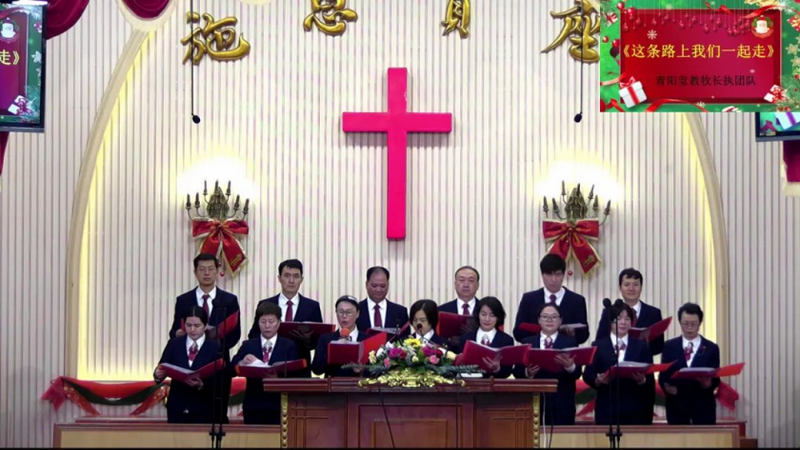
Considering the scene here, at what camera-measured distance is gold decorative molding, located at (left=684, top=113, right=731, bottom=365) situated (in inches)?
334

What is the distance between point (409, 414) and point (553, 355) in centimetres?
85

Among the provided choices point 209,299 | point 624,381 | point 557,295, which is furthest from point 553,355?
point 209,299

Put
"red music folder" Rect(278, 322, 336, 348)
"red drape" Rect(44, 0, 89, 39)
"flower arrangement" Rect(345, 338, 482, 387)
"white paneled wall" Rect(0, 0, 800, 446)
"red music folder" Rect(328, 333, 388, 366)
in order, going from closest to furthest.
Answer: "flower arrangement" Rect(345, 338, 482, 387) < "red music folder" Rect(328, 333, 388, 366) < "red music folder" Rect(278, 322, 336, 348) < "red drape" Rect(44, 0, 89, 39) < "white paneled wall" Rect(0, 0, 800, 446)

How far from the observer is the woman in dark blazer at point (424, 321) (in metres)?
7.04

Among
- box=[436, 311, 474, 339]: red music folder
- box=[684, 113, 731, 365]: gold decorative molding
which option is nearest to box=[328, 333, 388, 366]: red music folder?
box=[436, 311, 474, 339]: red music folder

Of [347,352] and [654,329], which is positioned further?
[654,329]

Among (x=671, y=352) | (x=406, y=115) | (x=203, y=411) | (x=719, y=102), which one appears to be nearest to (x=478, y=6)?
(x=406, y=115)

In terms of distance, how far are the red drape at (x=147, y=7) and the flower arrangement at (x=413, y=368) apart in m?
2.61

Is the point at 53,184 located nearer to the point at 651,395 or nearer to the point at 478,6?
the point at 478,6

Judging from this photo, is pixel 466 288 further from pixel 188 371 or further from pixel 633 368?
pixel 188 371

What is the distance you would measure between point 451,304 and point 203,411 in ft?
5.51

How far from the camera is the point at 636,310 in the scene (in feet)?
25.1

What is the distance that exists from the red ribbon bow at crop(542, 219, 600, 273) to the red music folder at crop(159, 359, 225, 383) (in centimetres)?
267

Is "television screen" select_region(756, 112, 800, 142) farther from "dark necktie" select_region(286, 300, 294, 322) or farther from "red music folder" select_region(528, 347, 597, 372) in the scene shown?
"dark necktie" select_region(286, 300, 294, 322)
